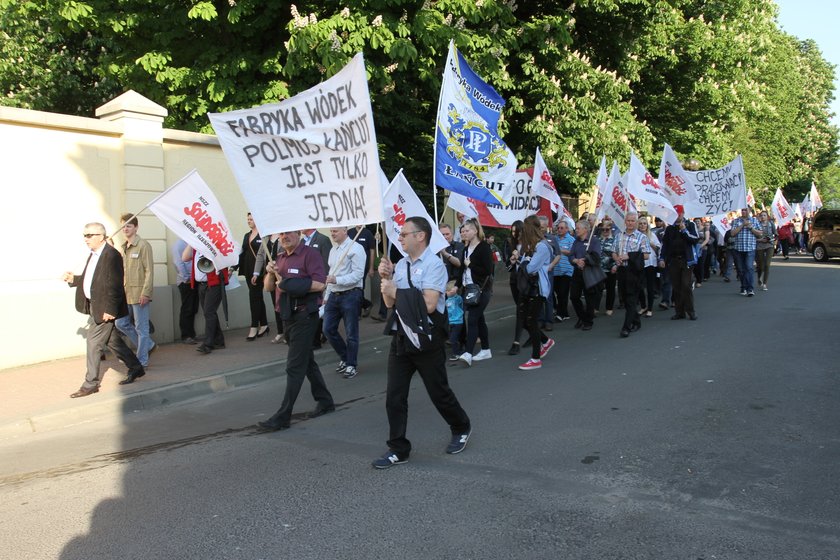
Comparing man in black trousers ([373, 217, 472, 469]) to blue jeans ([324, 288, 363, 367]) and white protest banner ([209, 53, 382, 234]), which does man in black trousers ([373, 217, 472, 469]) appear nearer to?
white protest banner ([209, 53, 382, 234])

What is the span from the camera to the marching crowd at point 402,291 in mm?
5250

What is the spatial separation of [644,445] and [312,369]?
2.97 meters

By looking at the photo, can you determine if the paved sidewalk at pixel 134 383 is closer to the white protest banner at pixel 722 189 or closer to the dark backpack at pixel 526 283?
the dark backpack at pixel 526 283

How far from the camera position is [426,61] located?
42.2ft

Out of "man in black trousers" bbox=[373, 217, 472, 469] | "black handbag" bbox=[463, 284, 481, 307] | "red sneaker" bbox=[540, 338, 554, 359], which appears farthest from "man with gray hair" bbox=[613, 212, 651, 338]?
"man in black trousers" bbox=[373, 217, 472, 469]

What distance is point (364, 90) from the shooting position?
6.02 meters

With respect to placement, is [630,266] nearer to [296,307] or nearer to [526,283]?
[526,283]

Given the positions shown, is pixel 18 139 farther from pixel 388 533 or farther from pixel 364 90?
pixel 388 533

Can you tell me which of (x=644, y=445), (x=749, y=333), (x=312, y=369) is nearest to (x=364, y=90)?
(x=312, y=369)

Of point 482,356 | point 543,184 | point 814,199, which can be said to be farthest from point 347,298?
point 814,199

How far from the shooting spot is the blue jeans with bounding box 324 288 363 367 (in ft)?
28.1

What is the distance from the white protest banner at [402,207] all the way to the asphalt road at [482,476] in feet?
5.23

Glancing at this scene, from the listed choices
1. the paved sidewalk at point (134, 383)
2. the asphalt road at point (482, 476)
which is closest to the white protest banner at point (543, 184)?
the paved sidewalk at point (134, 383)

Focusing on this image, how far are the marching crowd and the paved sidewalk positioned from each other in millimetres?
277
